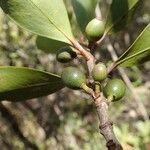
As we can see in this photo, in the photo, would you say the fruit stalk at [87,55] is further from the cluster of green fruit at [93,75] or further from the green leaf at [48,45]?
the green leaf at [48,45]

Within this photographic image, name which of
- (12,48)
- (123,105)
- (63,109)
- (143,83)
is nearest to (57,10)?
(12,48)

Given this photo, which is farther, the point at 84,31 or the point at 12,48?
the point at 12,48

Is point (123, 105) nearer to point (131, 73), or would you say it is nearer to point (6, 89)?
point (131, 73)

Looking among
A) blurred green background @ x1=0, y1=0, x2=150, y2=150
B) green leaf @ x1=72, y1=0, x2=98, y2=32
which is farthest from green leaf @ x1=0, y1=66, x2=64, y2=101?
blurred green background @ x1=0, y1=0, x2=150, y2=150

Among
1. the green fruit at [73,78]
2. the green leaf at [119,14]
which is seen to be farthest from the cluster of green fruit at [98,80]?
the green leaf at [119,14]

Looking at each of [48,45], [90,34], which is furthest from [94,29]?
[48,45]

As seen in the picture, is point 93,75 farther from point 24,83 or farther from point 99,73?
point 24,83
